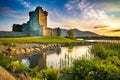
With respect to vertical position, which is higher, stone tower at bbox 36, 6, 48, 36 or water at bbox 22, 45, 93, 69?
stone tower at bbox 36, 6, 48, 36

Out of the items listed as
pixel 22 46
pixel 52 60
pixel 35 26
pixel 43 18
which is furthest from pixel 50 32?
pixel 52 60

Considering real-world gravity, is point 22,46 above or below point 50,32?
below

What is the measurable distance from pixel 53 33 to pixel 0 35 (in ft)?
133

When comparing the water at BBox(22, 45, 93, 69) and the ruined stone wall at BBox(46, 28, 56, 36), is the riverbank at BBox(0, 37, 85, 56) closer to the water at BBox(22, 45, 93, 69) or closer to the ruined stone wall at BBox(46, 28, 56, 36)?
the water at BBox(22, 45, 93, 69)

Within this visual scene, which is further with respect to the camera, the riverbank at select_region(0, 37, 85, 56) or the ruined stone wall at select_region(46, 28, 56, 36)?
the ruined stone wall at select_region(46, 28, 56, 36)

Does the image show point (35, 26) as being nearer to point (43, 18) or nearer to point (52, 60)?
point (43, 18)

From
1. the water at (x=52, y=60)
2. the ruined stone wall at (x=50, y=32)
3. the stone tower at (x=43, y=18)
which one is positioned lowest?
the water at (x=52, y=60)

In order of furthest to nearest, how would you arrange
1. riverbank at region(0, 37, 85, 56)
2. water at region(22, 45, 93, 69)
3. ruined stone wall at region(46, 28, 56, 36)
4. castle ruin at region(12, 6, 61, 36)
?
ruined stone wall at region(46, 28, 56, 36)
castle ruin at region(12, 6, 61, 36)
riverbank at region(0, 37, 85, 56)
water at region(22, 45, 93, 69)

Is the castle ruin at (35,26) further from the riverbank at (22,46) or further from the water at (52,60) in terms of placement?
the water at (52,60)

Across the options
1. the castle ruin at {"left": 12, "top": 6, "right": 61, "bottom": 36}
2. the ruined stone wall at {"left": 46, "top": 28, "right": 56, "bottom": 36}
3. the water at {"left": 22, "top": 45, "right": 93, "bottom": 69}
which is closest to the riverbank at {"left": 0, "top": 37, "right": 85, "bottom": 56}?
the water at {"left": 22, "top": 45, "right": 93, "bottom": 69}

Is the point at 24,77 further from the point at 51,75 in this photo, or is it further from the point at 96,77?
the point at 96,77

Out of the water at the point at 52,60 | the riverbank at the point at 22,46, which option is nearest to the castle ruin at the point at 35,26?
the riverbank at the point at 22,46

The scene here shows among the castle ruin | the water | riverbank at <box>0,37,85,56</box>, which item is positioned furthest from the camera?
the castle ruin

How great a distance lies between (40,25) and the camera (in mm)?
110438
